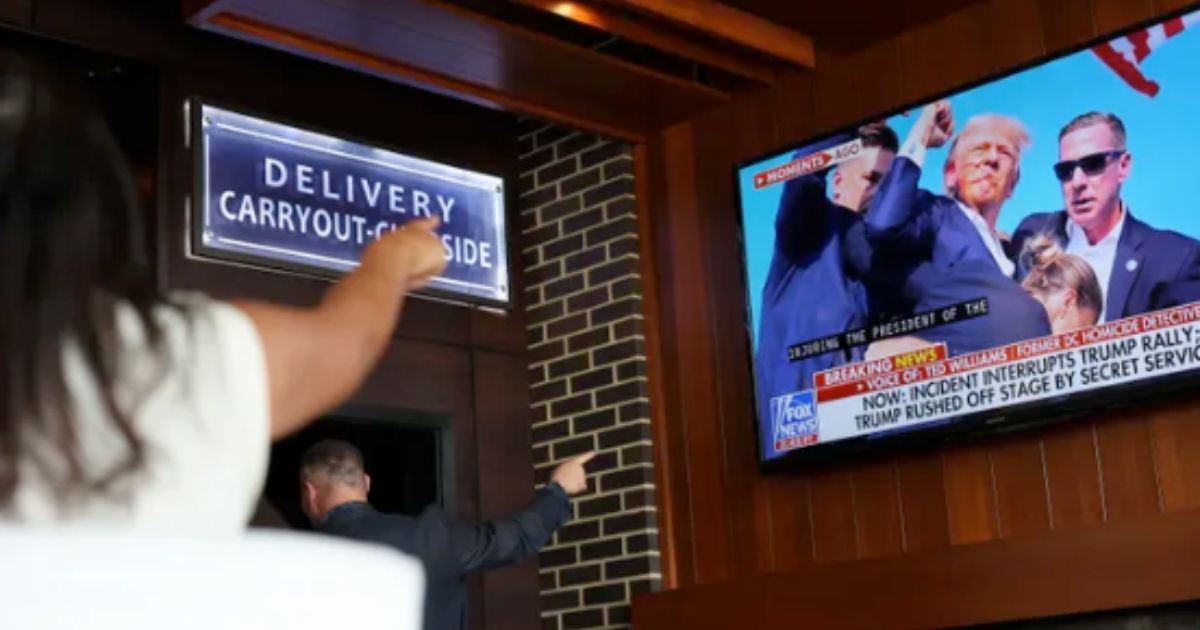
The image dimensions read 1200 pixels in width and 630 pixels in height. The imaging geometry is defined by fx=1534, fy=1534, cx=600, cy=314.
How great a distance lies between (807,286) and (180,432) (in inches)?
161

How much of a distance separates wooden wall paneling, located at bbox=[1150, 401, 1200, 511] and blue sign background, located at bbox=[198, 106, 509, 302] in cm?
201

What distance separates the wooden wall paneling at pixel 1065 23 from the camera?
14.0 feet

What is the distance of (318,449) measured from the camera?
4004 millimetres

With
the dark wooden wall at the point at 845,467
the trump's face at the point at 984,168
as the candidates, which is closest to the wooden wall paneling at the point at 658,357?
the dark wooden wall at the point at 845,467

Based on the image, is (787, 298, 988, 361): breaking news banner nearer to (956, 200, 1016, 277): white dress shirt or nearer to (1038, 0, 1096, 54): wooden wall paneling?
(956, 200, 1016, 277): white dress shirt

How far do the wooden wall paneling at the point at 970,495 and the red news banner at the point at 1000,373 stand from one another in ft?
0.52

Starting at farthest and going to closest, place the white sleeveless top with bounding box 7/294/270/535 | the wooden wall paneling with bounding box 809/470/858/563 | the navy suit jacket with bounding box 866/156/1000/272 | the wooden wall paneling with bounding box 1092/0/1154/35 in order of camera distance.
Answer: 1. the wooden wall paneling with bounding box 809/470/858/563
2. the navy suit jacket with bounding box 866/156/1000/272
3. the wooden wall paneling with bounding box 1092/0/1154/35
4. the white sleeveless top with bounding box 7/294/270/535

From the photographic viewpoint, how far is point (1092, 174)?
413 cm

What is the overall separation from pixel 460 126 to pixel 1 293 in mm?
4893

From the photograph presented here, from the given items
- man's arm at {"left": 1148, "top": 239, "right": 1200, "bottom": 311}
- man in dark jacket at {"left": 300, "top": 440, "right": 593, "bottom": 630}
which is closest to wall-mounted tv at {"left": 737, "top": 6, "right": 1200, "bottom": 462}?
man's arm at {"left": 1148, "top": 239, "right": 1200, "bottom": 311}

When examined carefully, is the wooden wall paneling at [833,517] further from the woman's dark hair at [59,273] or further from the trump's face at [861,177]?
the woman's dark hair at [59,273]

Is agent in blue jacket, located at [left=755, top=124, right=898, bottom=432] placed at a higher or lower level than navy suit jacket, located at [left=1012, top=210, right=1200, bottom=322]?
higher

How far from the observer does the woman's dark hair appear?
65cm

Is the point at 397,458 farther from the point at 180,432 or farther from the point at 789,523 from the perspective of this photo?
the point at 180,432
